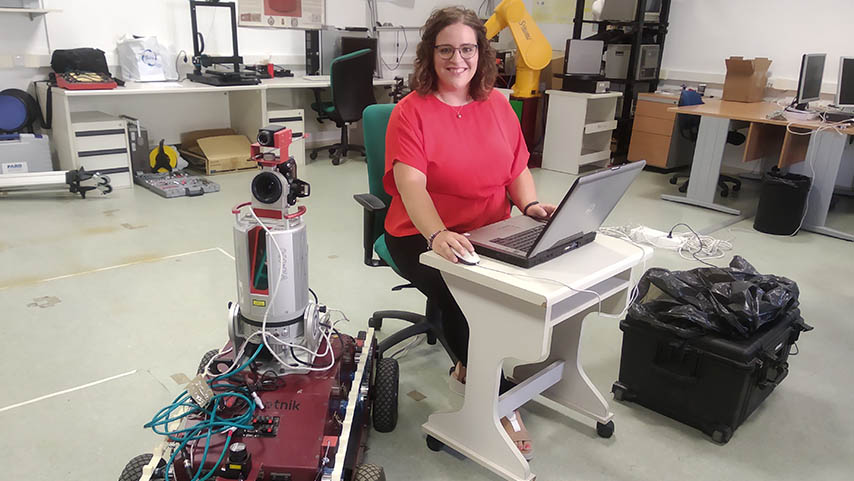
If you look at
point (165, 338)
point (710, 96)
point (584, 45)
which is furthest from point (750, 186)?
point (165, 338)

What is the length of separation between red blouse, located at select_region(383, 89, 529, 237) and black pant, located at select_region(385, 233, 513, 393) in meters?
0.04

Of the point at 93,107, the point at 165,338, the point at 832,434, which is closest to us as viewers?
the point at 832,434

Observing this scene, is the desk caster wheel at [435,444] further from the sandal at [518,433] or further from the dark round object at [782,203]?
the dark round object at [782,203]

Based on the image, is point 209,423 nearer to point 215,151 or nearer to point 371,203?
point 371,203

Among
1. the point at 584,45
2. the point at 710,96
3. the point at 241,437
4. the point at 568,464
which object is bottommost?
the point at 568,464

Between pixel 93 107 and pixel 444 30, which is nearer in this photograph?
pixel 444 30

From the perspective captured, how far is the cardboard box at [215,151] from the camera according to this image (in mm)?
5000

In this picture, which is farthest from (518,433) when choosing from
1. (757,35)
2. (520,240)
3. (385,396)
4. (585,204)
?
(757,35)

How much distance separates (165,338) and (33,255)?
129 cm

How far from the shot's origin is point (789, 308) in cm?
210

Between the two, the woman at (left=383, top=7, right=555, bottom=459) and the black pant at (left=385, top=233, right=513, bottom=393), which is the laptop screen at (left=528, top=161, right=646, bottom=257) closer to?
the woman at (left=383, top=7, right=555, bottom=459)

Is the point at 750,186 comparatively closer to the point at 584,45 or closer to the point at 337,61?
the point at 584,45

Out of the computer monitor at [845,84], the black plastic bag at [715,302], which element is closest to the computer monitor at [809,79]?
the computer monitor at [845,84]

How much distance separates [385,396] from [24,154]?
11.8 ft
